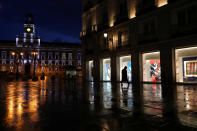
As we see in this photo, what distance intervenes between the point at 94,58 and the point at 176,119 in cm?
2442

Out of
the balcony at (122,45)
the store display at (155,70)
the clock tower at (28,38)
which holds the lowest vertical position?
the store display at (155,70)

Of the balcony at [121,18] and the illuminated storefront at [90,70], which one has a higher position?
the balcony at [121,18]

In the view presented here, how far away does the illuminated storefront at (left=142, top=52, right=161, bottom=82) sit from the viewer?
1944 cm

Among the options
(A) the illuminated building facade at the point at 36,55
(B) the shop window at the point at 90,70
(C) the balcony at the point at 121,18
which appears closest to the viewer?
(C) the balcony at the point at 121,18

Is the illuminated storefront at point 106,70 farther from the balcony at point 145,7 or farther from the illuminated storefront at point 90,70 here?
the balcony at point 145,7

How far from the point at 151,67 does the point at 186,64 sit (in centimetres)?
406

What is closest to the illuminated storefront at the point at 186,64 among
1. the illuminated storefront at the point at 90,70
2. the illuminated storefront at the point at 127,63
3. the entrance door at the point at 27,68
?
the illuminated storefront at the point at 127,63

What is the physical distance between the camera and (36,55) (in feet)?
257

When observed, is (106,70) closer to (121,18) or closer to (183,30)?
(121,18)

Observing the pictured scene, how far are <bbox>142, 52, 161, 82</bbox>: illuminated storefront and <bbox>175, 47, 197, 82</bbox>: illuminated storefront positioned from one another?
7.43 ft

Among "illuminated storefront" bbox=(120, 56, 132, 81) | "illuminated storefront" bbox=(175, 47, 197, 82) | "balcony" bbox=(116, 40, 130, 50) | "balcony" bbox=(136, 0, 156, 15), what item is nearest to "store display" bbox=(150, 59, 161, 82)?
"illuminated storefront" bbox=(175, 47, 197, 82)

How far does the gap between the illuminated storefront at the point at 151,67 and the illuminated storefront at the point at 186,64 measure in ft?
7.43

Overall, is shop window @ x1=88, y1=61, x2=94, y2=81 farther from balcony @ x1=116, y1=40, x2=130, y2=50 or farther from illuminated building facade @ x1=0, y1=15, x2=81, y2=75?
illuminated building facade @ x1=0, y1=15, x2=81, y2=75

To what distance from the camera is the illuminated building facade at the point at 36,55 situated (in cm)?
7574
